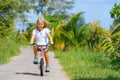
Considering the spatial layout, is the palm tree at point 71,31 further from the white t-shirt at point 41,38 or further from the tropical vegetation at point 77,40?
the white t-shirt at point 41,38

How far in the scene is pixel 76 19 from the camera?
34375 millimetres

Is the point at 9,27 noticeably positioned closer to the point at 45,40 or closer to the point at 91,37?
the point at 91,37

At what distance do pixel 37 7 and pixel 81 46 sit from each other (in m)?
25.5

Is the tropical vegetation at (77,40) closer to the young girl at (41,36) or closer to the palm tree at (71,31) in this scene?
the palm tree at (71,31)

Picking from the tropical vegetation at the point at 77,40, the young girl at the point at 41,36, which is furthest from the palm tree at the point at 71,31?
the young girl at the point at 41,36

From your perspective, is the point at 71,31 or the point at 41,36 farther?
the point at 71,31

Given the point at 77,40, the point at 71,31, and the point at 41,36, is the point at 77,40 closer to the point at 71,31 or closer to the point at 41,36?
the point at 71,31

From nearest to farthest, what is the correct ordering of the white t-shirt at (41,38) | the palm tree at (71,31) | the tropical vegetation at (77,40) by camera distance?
the white t-shirt at (41,38) → the tropical vegetation at (77,40) → the palm tree at (71,31)


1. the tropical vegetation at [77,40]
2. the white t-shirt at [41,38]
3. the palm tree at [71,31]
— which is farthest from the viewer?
the palm tree at [71,31]

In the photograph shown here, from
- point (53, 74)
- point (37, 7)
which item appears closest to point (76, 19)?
point (53, 74)

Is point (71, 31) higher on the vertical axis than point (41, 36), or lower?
lower

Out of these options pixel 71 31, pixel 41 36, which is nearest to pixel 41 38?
pixel 41 36

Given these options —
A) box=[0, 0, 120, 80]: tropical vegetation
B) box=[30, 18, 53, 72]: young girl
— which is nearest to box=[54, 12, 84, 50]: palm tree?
box=[0, 0, 120, 80]: tropical vegetation

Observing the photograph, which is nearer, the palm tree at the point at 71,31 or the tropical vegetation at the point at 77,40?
the tropical vegetation at the point at 77,40
